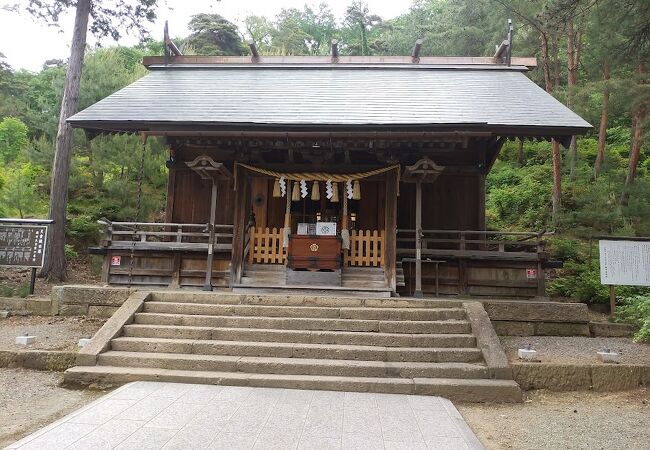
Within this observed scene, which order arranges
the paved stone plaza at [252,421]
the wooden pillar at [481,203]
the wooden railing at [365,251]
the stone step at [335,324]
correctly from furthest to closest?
the wooden pillar at [481,203] → the wooden railing at [365,251] → the stone step at [335,324] → the paved stone plaza at [252,421]

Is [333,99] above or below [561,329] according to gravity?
above

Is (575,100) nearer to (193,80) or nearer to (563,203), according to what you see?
(563,203)

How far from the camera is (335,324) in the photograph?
6473 millimetres

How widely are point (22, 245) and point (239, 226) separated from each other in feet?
14.9

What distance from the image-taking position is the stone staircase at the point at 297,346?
5.33 m

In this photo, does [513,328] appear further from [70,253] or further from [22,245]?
[70,253]

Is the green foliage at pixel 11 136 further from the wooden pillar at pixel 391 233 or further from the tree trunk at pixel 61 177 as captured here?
the wooden pillar at pixel 391 233

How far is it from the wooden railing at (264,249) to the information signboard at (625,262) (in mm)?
6204

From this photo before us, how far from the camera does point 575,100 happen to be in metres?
13.1

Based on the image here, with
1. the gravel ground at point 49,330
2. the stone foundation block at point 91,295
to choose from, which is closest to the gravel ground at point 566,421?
the gravel ground at point 49,330

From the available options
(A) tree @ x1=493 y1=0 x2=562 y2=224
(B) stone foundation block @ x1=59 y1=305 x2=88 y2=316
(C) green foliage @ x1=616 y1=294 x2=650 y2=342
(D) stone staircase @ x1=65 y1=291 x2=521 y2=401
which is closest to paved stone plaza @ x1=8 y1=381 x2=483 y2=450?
(D) stone staircase @ x1=65 y1=291 x2=521 y2=401

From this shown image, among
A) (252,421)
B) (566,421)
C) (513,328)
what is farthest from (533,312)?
(252,421)

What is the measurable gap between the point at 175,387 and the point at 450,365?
12.2ft

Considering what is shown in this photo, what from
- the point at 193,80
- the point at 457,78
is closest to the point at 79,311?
the point at 193,80
